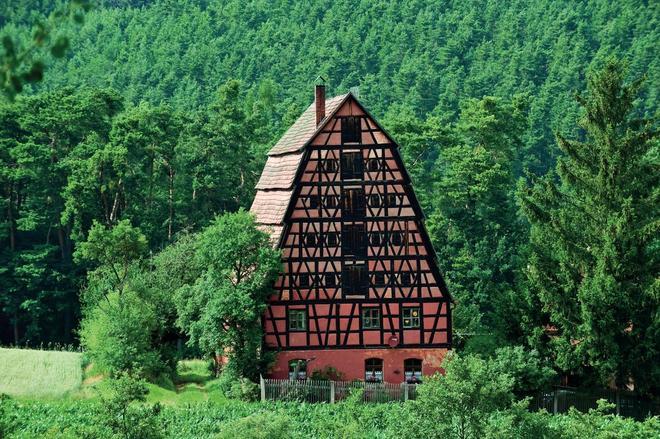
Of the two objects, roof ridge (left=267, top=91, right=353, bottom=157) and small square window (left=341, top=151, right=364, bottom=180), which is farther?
small square window (left=341, top=151, right=364, bottom=180)

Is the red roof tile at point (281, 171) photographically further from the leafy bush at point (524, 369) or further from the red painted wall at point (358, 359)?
the leafy bush at point (524, 369)

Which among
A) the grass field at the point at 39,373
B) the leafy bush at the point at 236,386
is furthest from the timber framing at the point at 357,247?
the grass field at the point at 39,373

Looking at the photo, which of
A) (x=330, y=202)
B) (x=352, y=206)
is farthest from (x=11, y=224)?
(x=352, y=206)

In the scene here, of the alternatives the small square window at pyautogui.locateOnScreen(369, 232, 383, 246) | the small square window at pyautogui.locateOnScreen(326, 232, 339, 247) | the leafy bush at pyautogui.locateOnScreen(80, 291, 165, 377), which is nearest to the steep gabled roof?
the small square window at pyautogui.locateOnScreen(326, 232, 339, 247)

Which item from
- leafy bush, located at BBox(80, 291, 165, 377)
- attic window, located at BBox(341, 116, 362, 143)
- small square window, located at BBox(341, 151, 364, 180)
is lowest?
leafy bush, located at BBox(80, 291, 165, 377)

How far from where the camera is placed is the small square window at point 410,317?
45.9 metres

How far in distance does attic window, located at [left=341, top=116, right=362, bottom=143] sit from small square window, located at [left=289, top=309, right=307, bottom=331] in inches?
284

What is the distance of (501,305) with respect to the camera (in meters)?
45.2

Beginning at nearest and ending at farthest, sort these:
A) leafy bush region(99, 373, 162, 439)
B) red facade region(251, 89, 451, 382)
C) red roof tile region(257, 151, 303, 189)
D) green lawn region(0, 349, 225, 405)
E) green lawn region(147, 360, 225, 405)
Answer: leafy bush region(99, 373, 162, 439) → green lawn region(147, 360, 225, 405) → green lawn region(0, 349, 225, 405) → red facade region(251, 89, 451, 382) → red roof tile region(257, 151, 303, 189)

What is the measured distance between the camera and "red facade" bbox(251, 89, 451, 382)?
149 feet

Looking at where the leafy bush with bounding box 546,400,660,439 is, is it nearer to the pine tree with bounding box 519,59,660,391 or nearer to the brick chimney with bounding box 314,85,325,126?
the pine tree with bounding box 519,59,660,391

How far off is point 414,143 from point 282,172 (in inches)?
1030

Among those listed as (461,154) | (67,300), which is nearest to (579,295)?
(461,154)

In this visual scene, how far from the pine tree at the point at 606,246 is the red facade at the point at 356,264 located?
487 cm
